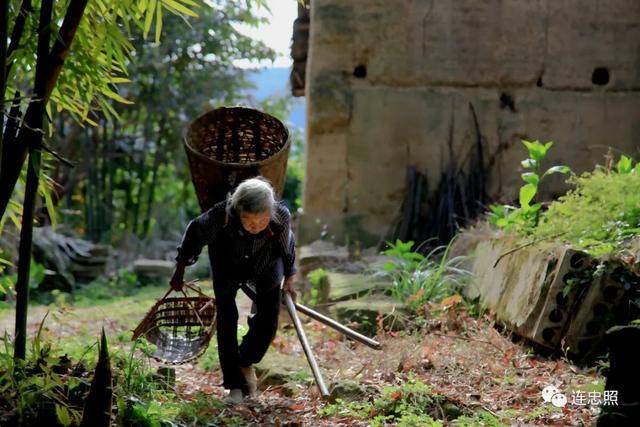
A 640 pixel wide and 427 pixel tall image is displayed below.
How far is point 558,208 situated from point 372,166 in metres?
3.21

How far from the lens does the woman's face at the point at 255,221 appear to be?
15.8 ft

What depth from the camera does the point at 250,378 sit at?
5305mm

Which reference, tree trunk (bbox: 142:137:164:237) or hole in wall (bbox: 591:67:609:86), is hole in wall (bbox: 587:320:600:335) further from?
tree trunk (bbox: 142:137:164:237)

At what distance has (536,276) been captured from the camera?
18.3ft

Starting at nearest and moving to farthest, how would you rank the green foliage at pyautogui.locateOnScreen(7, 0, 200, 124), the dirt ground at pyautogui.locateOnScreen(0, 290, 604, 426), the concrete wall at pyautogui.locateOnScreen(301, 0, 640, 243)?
the green foliage at pyautogui.locateOnScreen(7, 0, 200, 124) → the dirt ground at pyautogui.locateOnScreen(0, 290, 604, 426) → the concrete wall at pyautogui.locateOnScreen(301, 0, 640, 243)

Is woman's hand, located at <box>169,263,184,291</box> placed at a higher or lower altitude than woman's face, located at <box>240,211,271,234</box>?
lower

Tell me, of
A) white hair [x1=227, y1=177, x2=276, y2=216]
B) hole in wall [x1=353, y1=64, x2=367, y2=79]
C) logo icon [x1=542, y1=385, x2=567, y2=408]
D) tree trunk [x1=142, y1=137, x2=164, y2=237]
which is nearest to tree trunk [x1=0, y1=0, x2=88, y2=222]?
white hair [x1=227, y1=177, x2=276, y2=216]

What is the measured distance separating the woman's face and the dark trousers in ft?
1.19

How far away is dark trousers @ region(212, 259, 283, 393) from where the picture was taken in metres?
5.21

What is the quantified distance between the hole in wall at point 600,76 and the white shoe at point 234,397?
5.51 m

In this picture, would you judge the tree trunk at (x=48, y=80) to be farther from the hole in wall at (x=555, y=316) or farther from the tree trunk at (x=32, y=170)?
the hole in wall at (x=555, y=316)

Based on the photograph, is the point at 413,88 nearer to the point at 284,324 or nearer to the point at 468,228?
the point at 468,228

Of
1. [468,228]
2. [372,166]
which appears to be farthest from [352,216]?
[468,228]

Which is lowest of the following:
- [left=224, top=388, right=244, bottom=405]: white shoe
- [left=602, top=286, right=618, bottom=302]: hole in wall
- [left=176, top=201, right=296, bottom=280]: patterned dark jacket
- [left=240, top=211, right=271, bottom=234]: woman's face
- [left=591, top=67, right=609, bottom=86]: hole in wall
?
[left=224, top=388, right=244, bottom=405]: white shoe
